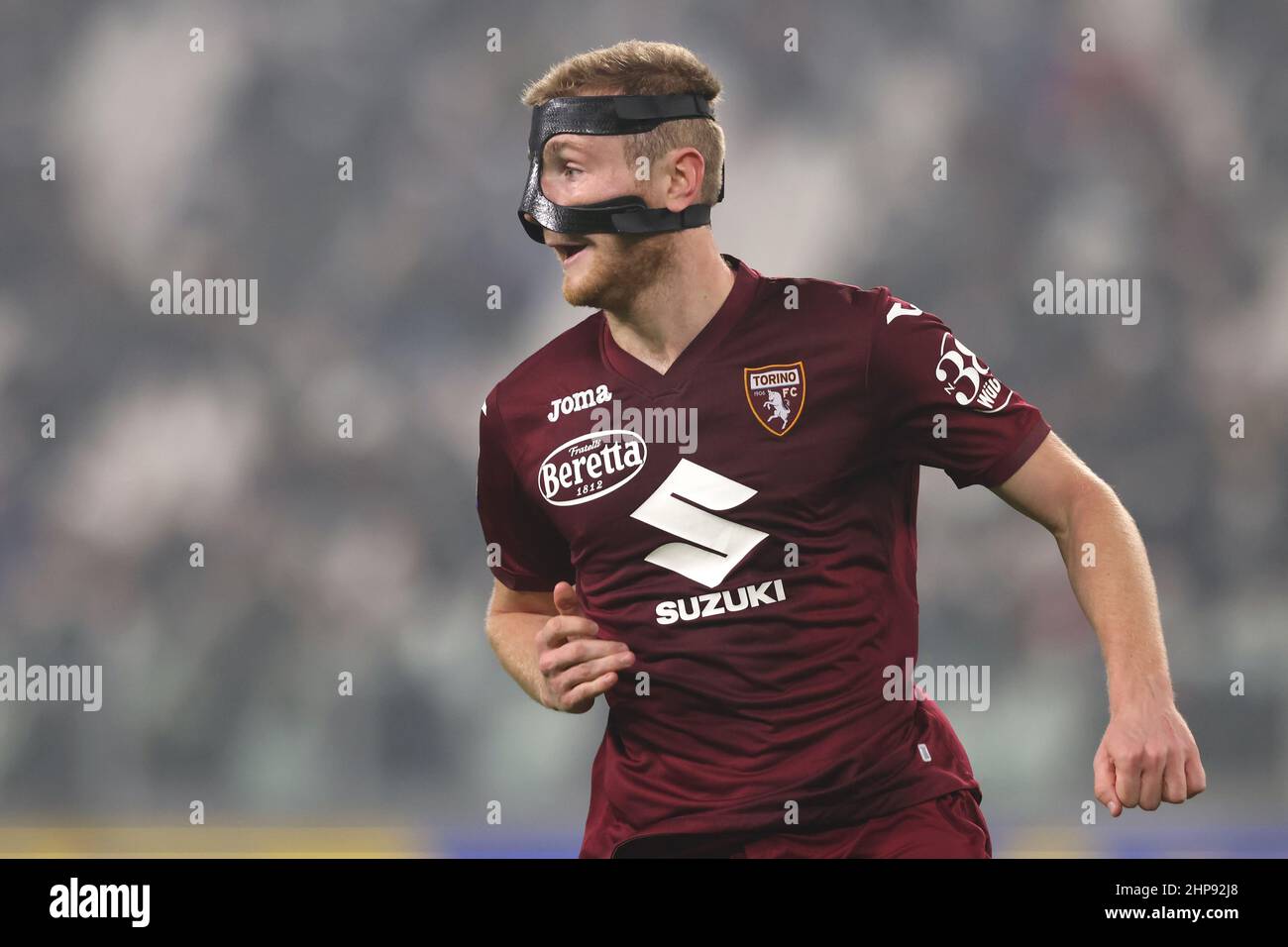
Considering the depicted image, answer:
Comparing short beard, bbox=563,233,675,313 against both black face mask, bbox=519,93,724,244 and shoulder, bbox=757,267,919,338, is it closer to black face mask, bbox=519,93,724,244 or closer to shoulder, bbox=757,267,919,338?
black face mask, bbox=519,93,724,244

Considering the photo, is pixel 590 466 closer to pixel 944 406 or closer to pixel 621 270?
pixel 621 270

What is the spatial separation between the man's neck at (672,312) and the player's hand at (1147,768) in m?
1.36

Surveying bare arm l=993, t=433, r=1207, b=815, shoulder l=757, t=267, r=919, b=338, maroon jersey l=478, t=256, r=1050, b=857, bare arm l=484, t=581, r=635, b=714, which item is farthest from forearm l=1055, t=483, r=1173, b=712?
bare arm l=484, t=581, r=635, b=714

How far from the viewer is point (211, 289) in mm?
7285

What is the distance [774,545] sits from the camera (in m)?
3.12

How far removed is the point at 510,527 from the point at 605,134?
3.34 feet

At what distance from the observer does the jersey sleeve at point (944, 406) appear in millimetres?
3057

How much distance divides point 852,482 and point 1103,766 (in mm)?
908

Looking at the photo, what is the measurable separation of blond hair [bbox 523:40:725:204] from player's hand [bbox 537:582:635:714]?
1.14 metres

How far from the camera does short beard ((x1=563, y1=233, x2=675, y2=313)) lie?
328cm

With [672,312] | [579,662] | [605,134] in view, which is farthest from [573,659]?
[605,134]

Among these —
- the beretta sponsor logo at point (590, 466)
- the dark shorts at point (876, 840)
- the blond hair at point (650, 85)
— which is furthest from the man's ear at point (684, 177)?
the dark shorts at point (876, 840)

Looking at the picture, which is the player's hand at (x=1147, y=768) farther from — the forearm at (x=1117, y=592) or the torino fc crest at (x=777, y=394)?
the torino fc crest at (x=777, y=394)
